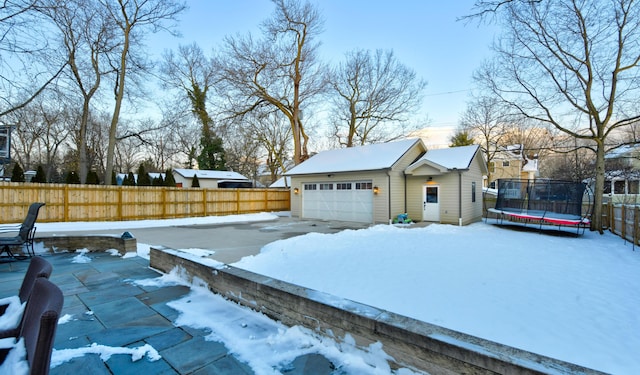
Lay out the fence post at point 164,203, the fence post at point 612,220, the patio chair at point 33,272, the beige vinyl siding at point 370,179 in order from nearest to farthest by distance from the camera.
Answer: the patio chair at point 33,272
the fence post at point 612,220
the beige vinyl siding at point 370,179
the fence post at point 164,203

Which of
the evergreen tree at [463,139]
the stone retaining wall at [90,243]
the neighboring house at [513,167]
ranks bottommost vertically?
the stone retaining wall at [90,243]

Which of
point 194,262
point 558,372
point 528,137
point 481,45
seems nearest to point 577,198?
point 481,45

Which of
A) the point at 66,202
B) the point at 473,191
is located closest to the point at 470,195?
the point at 473,191

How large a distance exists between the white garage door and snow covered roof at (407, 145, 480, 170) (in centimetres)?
235

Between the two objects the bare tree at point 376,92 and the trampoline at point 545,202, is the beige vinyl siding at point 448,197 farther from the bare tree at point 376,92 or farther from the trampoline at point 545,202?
the bare tree at point 376,92

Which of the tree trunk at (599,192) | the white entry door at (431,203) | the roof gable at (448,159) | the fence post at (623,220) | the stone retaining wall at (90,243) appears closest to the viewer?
the stone retaining wall at (90,243)

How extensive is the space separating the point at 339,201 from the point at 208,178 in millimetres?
17673

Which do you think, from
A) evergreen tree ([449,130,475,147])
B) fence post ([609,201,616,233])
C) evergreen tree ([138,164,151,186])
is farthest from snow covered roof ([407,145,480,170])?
evergreen tree ([138,164,151,186])

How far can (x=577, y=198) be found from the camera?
404 inches

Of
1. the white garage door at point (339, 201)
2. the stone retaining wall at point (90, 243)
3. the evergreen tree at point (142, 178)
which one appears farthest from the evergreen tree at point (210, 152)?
the stone retaining wall at point (90, 243)

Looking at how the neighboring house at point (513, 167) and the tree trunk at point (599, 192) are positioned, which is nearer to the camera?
the tree trunk at point (599, 192)

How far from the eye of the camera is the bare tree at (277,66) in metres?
19.4

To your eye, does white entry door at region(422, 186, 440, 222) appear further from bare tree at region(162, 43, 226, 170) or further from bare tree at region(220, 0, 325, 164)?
bare tree at region(162, 43, 226, 170)

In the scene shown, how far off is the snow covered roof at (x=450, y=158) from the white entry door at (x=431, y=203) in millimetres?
1073
